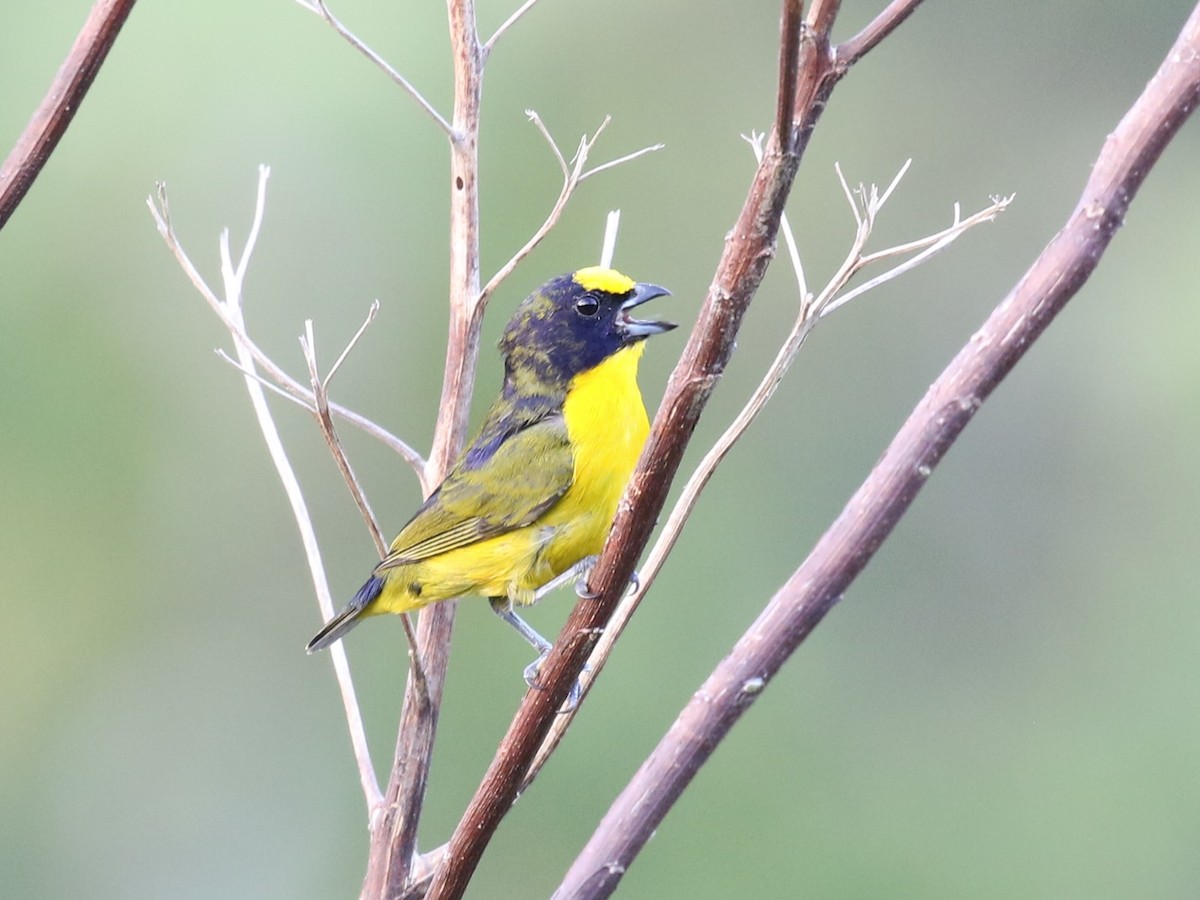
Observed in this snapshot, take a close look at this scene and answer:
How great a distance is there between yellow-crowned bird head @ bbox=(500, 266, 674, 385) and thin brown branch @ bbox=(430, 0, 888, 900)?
1.05 meters

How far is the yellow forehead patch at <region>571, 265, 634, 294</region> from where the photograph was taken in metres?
2.10

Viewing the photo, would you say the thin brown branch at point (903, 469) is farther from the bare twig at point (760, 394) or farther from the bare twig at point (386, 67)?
the bare twig at point (386, 67)

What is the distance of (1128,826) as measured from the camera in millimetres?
4133

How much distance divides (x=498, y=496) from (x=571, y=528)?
0.12m

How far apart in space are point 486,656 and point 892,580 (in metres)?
1.35

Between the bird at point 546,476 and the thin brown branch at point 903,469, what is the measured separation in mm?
769

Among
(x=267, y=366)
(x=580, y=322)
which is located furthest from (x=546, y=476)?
(x=267, y=366)

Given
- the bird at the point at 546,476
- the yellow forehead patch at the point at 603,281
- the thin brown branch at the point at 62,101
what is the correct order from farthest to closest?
1. the yellow forehead patch at the point at 603,281
2. the bird at the point at 546,476
3. the thin brown branch at the point at 62,101

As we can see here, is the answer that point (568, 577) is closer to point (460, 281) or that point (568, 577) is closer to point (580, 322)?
point (580, 322)

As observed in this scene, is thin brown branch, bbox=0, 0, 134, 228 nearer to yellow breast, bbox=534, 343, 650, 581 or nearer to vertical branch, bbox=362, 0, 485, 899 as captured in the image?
vertical branch, bbox=362, 0, 485, 899

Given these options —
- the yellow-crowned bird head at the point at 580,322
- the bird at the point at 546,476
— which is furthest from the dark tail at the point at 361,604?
the yellow-crowned bird head at the point at 580,322

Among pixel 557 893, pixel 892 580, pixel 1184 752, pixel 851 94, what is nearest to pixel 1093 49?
pixel 851 94

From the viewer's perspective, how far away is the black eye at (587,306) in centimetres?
213

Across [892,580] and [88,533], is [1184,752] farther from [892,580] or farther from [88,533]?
[88,533]
